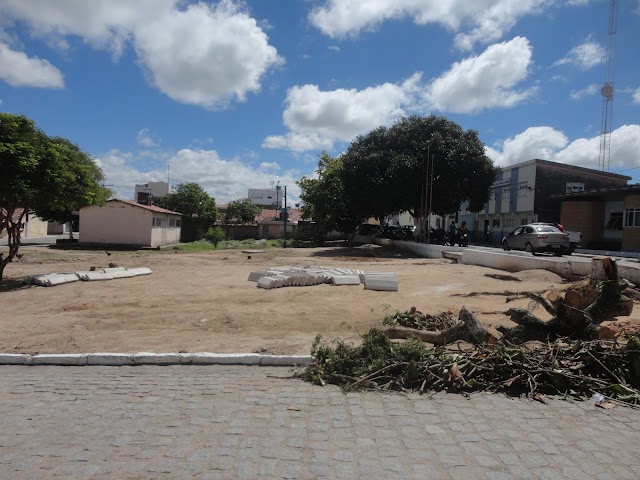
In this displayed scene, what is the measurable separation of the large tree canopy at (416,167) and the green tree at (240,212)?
27.1 meters

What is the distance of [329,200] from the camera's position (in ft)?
113

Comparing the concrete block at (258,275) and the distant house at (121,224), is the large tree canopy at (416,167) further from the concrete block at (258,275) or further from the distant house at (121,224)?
the distant house at (121,224)

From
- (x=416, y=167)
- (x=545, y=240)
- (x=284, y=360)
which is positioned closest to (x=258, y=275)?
(x=284, y=360)

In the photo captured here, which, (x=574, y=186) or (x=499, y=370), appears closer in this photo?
(x=499, y=370)

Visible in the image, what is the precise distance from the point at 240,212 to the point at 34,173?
4242 cm

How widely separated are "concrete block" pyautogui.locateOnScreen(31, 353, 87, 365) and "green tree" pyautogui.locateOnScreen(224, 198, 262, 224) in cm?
4862

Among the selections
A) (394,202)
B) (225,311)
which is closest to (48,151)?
(225,311)

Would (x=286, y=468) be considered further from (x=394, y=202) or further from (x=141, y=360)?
(x=394, y=202)

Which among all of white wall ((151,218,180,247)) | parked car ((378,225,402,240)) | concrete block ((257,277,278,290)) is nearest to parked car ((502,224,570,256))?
concrete block ((257,277,278,290))

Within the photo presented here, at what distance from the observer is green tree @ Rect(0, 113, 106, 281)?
36.2 ft

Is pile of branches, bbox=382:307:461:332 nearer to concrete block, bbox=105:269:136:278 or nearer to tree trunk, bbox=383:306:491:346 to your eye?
tree trunk, bbox=383:306:491:346

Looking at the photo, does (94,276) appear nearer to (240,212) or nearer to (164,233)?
(164,233)

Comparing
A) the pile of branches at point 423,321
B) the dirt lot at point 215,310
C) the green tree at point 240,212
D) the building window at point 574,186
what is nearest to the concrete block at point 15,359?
the dirt lot at point 215,310

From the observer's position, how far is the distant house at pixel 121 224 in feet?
113
